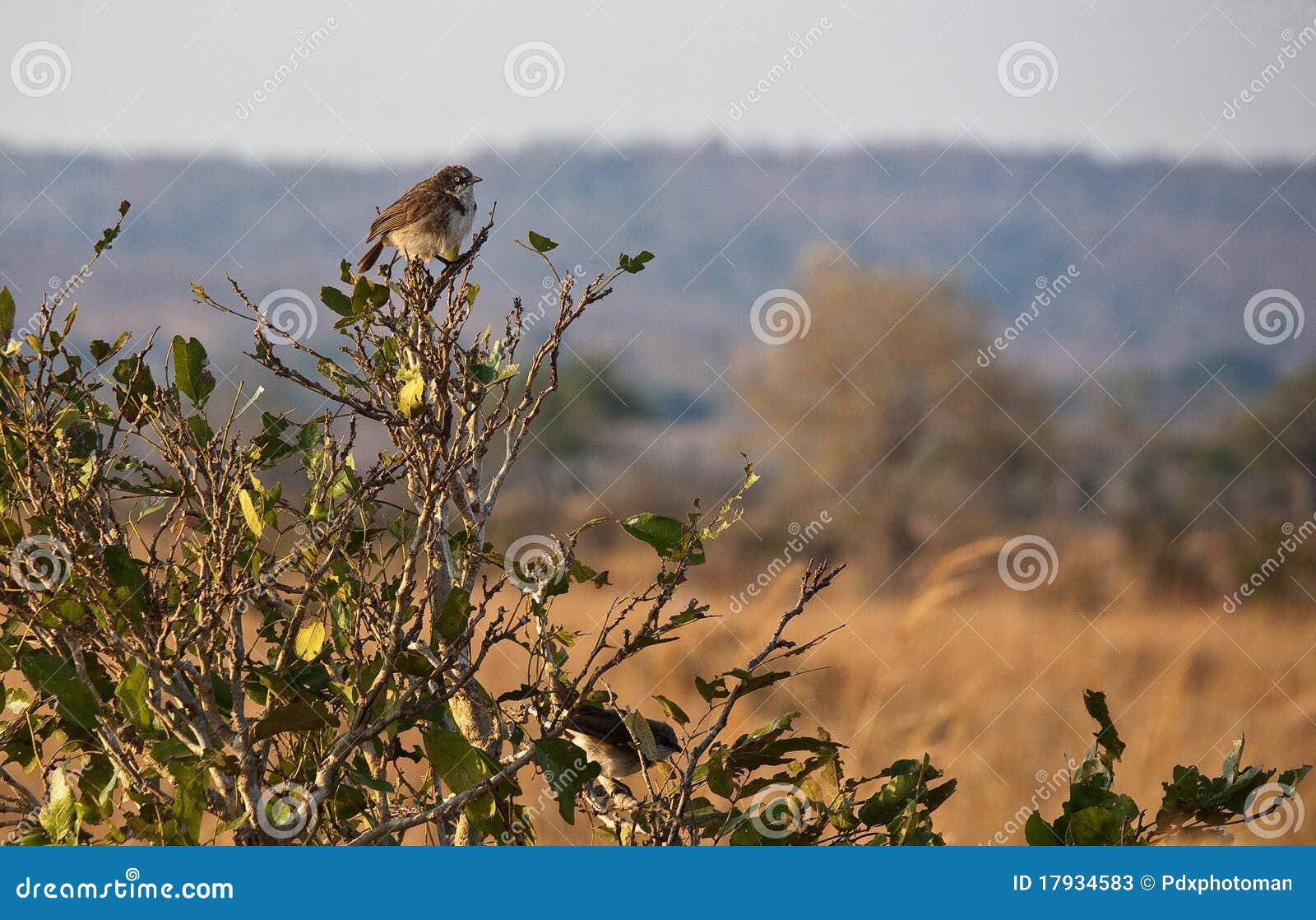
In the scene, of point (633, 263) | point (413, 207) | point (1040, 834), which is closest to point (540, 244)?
point (633, 263)

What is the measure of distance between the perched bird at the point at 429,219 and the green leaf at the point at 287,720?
235 centimetres

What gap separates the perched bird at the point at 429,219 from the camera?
13.5ft

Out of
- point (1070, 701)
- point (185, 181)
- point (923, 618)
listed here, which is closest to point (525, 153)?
point (185, 181)

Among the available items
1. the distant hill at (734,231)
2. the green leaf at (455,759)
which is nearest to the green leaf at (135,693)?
the green leaf at (455,759)

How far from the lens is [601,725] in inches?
106

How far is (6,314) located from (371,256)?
226cm

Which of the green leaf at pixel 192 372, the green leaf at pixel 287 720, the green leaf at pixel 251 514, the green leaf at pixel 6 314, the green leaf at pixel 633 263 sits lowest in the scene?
the green leaf at pixel 287 720

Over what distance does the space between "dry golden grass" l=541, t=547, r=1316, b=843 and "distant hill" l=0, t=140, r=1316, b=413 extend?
26.5 metres

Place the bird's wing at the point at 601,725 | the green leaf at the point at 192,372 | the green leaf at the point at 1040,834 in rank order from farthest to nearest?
the bird's wing at the point at 601,725 → the green leaf at the point at 192,372 → the green leaf at the point at 1040,834

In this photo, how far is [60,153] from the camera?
210 ft

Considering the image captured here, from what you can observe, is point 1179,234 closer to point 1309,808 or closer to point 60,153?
point 60,153

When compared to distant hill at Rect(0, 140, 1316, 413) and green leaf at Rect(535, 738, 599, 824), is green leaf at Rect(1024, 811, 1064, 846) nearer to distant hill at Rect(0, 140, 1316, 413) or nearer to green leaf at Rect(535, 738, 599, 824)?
green leaf at Rect(535, 738, 599, 824)

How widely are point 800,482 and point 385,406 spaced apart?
77.6 ft

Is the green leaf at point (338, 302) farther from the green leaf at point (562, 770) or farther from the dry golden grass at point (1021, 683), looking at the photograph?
the dry golden grass at point (1021, 683)
